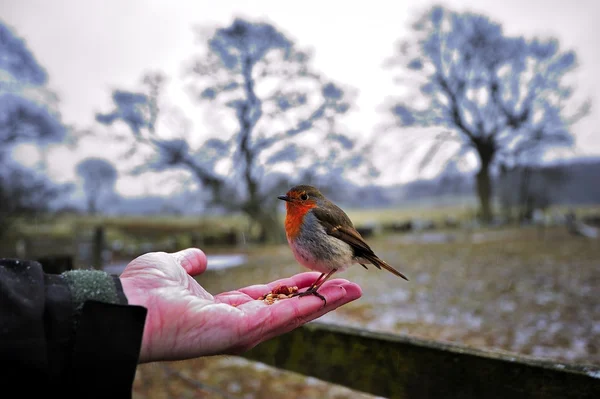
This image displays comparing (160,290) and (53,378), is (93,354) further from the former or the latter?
(160,290)

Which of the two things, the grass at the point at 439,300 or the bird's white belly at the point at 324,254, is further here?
the grass at the point at 439,300

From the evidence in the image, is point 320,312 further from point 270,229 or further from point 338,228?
point 270,229

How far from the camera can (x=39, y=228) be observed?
470 cm

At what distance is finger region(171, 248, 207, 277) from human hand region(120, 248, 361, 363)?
0.10m

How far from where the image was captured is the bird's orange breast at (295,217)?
56.2 inches

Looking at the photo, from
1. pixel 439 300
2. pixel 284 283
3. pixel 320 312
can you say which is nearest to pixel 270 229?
pixel 439 300

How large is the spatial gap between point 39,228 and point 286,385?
367 cm

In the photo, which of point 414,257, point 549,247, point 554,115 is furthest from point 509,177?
point 414,257

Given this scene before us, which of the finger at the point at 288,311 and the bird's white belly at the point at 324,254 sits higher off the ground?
the bird's white belly at the point at 324,254

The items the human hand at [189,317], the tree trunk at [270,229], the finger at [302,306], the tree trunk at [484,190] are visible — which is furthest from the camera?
the tree trunk at [484,190]

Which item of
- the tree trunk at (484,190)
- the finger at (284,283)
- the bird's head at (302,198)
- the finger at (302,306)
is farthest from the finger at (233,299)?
the tree trunk at (484,190)

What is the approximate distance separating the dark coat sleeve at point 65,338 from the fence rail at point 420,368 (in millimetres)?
758

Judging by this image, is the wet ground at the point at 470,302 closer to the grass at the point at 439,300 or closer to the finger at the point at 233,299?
the grass at the point at 439,300

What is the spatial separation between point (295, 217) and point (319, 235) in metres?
0.11
